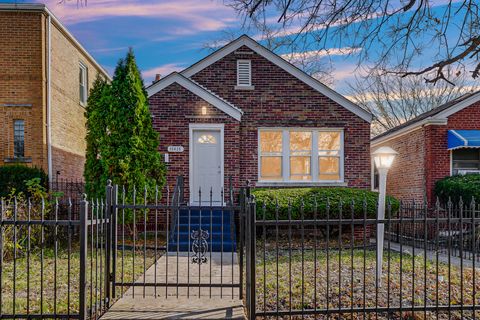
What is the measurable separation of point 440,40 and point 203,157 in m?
8.30

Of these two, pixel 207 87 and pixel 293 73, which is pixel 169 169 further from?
pixel 293 73

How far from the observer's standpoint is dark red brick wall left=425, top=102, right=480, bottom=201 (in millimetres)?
16047

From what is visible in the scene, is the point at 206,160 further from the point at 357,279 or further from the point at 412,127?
the point at 412,127

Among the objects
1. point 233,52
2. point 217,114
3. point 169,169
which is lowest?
point 169,169

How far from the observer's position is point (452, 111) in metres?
16.1

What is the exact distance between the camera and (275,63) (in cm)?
1517

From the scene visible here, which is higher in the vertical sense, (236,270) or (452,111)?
(452,111)

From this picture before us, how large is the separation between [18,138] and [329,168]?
9895mm

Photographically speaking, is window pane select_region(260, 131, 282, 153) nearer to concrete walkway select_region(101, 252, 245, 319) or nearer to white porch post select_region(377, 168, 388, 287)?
white porch post select_region(377, 168, 388, 287)

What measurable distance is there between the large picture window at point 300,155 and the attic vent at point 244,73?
1690 mm

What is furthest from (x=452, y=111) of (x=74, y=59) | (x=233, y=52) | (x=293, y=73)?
(x=74, y=59)

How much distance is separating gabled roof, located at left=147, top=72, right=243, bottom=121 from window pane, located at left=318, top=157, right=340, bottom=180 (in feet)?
11.5

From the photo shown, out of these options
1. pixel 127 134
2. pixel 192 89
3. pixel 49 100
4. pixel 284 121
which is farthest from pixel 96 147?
pixel 284 121

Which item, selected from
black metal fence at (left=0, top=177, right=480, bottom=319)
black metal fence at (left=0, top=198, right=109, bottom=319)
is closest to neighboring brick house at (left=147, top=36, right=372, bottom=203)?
black metal fence at (left=0, top=177, right=480, bottom=319)
